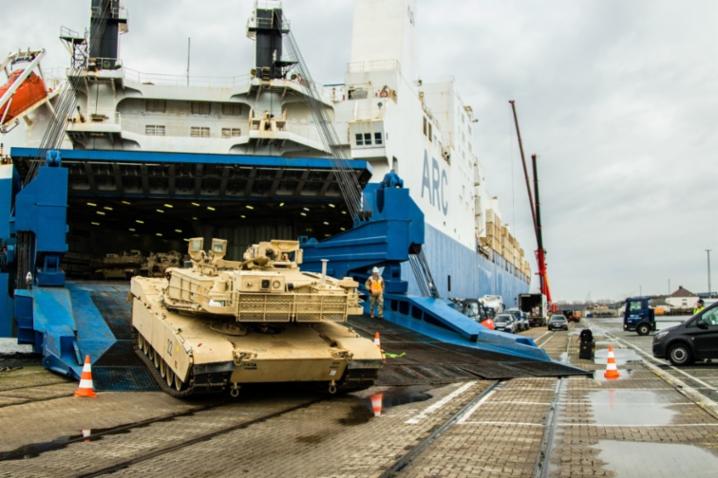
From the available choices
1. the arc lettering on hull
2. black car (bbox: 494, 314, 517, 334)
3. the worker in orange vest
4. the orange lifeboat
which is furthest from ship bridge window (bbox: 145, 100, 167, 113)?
black car (bbox: 494, 314, 517, 334)

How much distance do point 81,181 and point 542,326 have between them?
4648 centimetres

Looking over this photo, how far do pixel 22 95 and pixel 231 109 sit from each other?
343 inches

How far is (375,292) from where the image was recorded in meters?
21.3

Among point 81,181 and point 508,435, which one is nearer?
point 508,435

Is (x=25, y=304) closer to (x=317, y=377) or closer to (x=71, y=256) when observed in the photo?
(x=317, y=377)

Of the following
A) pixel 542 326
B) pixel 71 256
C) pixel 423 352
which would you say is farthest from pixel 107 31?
pixel 542 326

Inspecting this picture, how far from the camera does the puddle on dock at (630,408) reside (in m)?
10.1

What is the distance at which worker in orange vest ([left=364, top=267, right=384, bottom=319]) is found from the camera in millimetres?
21188

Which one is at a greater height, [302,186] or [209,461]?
[302,186]

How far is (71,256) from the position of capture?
110 feet

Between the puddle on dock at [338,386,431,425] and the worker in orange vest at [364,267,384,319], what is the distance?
755cm

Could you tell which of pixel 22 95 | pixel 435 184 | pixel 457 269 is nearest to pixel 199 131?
pixel 22 95

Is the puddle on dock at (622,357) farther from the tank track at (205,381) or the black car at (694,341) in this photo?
the tank track at (205,381)

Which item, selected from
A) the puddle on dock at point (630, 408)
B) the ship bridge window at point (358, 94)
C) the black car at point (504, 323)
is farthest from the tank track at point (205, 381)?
the black car at point (504, 323)
